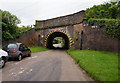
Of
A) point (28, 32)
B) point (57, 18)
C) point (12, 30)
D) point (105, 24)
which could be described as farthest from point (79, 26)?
point (12, 30)

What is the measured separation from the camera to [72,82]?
3.81m

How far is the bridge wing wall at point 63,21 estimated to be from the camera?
1571 centimetres

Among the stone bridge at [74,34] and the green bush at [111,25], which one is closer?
the green bush at [111,25]

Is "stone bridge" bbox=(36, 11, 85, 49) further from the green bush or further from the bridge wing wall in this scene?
the green bush

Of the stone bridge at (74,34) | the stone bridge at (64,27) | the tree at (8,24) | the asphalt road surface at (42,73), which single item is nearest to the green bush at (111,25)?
the stone bridge at (74,34)

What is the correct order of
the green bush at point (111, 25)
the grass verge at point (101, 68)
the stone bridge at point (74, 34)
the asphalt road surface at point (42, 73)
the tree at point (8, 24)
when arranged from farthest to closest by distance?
the tree at point (8, 24) → the stone bridge at point (74, 34) → the green bush at point (111, 25) → the asphalt road surface at point (42, 73) → the grass verge at point (101, 68)

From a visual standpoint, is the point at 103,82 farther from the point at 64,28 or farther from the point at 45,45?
the point at 45,45

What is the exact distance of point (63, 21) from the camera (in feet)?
59.2

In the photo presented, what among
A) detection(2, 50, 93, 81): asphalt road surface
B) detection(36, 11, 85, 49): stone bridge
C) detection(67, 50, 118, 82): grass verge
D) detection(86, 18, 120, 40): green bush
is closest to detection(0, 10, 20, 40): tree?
detection(36, 11, 85, 49): stone bridge

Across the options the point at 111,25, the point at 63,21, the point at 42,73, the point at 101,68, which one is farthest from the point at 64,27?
the point at 42,73

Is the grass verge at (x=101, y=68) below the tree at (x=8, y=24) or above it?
below

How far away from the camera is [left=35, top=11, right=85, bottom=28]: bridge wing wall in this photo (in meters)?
15.7

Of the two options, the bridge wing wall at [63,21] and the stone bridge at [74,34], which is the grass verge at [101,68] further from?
the bridge wing wall at [63,21]

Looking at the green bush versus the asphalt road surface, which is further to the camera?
the green bush
